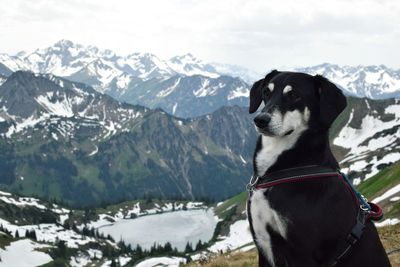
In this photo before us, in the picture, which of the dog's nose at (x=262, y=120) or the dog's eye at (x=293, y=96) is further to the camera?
the dog's eye at (x=293, y=96)

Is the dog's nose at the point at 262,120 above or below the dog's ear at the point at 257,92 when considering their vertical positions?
below

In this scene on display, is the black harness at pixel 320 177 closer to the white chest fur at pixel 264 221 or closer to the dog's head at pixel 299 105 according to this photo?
the white chest fur at pixel 264 221

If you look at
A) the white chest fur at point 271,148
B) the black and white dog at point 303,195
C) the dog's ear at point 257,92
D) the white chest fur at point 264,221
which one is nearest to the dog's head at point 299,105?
the black and white dog at point 303,195

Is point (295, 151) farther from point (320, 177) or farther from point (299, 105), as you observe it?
point (299, 105)

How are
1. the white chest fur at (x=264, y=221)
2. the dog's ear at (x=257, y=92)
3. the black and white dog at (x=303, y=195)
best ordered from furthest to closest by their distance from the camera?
the dog's ear at (x=257, y=92) < the white chest fur at (x=264, y=221) < the black and white dog at (x=303, y=195)

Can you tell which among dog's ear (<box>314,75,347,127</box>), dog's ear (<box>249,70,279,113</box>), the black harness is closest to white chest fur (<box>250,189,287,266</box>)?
the black harness

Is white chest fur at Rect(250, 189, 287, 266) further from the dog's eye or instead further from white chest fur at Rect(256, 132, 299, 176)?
the dog's eye
